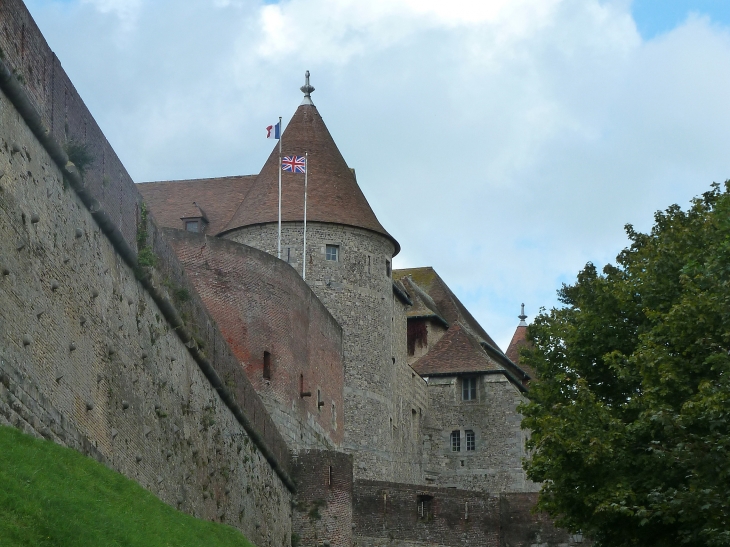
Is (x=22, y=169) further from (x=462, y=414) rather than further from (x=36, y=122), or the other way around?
(x=462, y=414)

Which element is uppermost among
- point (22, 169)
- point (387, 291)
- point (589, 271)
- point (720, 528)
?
point (387, 291)

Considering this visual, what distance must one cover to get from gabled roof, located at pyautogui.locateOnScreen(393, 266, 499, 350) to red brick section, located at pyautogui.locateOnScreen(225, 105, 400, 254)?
1278 centimetres

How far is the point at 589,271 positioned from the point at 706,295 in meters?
6.50

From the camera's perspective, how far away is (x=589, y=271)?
28.9m

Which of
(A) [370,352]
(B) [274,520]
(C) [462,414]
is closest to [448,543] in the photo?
(A) [370,352]

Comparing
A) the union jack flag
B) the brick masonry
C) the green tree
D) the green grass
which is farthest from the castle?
the green tree

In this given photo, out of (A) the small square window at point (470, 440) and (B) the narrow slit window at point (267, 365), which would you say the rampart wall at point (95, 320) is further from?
(A) the small square window at point (470, 440)

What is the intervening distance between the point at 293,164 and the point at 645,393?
22.8 m

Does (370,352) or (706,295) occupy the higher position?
(370,352)

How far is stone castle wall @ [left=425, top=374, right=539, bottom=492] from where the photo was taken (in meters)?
51.5

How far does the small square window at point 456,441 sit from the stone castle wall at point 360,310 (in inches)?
276

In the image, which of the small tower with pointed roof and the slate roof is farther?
the small tower with pointed roof

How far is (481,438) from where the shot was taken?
2055 inches

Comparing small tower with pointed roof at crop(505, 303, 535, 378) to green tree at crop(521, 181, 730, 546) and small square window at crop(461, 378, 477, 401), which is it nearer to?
small square window at crop(461, 378, 477, 401)
